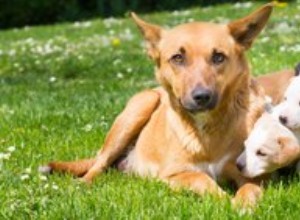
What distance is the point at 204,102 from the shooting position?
539 centimetres

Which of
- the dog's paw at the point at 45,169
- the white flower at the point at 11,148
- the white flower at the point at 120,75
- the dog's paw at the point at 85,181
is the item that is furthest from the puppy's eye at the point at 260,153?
the white flower at the point at 120,75

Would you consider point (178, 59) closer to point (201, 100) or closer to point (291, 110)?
point (201, 100)

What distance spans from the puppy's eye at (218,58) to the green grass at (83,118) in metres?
0.88

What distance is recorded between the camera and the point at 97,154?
6797 mm

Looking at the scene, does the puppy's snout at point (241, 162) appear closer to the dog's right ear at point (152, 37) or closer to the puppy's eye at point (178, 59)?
the puppy's eye at point (178, 59)

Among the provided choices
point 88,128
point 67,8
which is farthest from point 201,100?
point 67,8

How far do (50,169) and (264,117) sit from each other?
5.41 feet

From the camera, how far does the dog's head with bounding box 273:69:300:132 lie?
5496 mm

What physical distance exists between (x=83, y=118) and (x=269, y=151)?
3053 mm

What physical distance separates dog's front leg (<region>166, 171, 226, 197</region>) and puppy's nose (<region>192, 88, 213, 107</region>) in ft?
1.64

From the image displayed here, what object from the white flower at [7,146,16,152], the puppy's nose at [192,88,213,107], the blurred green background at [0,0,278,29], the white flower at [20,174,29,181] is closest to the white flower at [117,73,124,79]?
the white flower at [7,146,16,152]

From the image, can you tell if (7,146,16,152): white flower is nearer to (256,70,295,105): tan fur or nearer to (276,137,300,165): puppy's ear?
(256,70,295,105): tan fur

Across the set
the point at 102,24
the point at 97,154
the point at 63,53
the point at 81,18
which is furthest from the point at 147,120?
the point at 81,18

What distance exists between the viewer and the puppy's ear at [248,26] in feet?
19.2
